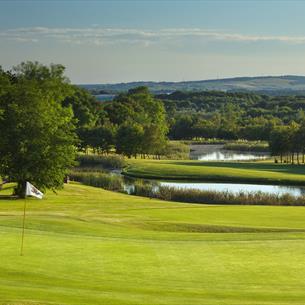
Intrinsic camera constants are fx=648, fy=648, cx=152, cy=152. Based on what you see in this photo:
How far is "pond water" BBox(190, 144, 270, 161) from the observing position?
431ft

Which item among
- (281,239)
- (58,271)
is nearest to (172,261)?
(58,271)

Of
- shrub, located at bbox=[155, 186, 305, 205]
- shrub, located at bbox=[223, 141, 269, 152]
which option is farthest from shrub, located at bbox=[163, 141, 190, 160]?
shrub, located at bbox=[155, 186, 305, 205]

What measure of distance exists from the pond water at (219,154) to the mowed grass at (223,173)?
109 ft

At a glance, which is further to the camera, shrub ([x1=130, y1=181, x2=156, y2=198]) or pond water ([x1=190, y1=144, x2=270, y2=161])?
pond water ([x1=190, y1=144, x2=270, y2=161])

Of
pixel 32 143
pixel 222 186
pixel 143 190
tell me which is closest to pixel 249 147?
pixel 222 186

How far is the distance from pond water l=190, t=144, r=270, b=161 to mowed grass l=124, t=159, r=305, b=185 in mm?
33319

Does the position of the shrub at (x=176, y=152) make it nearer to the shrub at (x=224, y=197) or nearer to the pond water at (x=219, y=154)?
the pond water at (x=219, y=154)

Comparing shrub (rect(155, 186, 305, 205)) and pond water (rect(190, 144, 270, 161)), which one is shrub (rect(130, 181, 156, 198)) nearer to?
shrub (rect(155, 186, 305, 205))

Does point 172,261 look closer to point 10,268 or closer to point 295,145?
point 10,268

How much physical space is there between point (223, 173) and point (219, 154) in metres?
55.9

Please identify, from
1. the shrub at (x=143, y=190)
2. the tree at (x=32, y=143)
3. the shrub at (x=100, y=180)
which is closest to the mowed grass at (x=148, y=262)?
the tree at (x=32, y=143)

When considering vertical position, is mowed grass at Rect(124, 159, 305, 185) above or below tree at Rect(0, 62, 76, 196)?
below

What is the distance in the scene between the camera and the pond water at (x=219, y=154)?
13150cm

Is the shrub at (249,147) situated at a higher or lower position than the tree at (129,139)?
lower
